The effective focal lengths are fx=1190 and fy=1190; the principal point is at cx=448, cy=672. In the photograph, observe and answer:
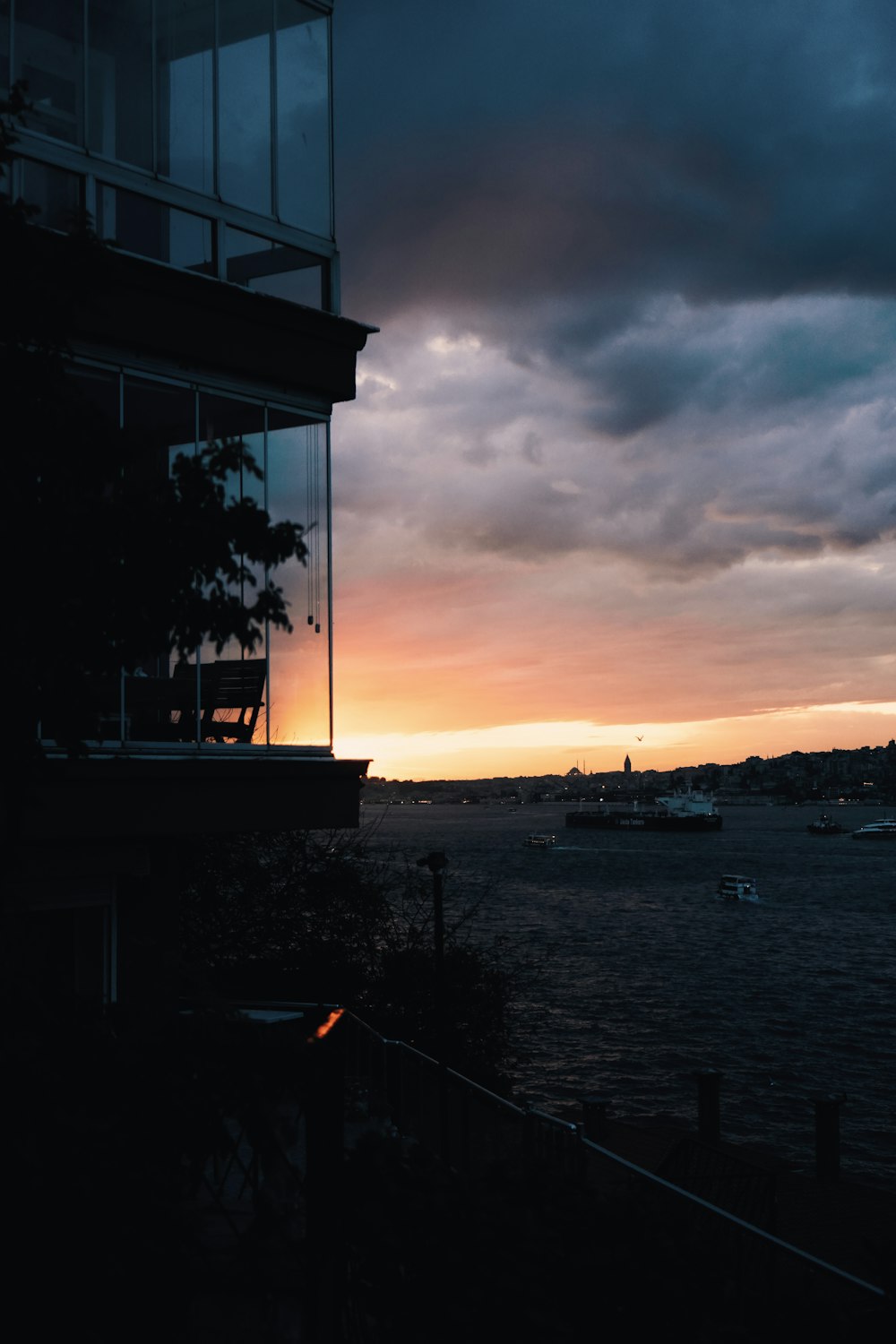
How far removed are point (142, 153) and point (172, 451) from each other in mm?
2731

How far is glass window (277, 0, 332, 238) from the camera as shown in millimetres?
10922

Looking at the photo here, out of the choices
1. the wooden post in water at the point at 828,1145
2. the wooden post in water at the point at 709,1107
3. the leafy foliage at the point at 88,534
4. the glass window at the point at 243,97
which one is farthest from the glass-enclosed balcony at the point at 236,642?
the wooden post in water at the point at 709,1107

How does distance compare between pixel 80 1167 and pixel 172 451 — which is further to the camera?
pixel 172 451

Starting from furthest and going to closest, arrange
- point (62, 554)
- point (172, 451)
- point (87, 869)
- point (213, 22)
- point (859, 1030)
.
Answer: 1. point (859, 1030)
2. point (172, 451)
3. point (213, 22)
4. point (87, 869)
5. point (62, 554)

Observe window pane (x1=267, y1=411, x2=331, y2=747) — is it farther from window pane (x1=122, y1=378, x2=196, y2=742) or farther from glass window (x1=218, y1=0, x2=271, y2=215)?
glass window (x1=218, y1=0, x2=271, y2=215)

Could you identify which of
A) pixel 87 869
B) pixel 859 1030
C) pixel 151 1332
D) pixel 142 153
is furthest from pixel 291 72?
pixel 859 1030

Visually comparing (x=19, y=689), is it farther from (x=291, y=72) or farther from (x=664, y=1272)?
(x=291, y=72)

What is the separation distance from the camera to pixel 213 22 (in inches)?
417

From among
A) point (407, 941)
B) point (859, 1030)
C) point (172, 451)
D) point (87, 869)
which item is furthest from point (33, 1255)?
point (859, 1030)

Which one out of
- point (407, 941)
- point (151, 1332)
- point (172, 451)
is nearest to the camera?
point (151, 1332)

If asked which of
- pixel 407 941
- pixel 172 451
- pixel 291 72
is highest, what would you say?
pixel 291 72

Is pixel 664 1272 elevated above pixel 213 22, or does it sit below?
below

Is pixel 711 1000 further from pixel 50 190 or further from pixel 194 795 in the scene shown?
pixel 50 190

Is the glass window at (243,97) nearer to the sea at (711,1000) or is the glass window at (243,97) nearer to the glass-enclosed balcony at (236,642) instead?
the glass-enclosed balcony at (236,642)
